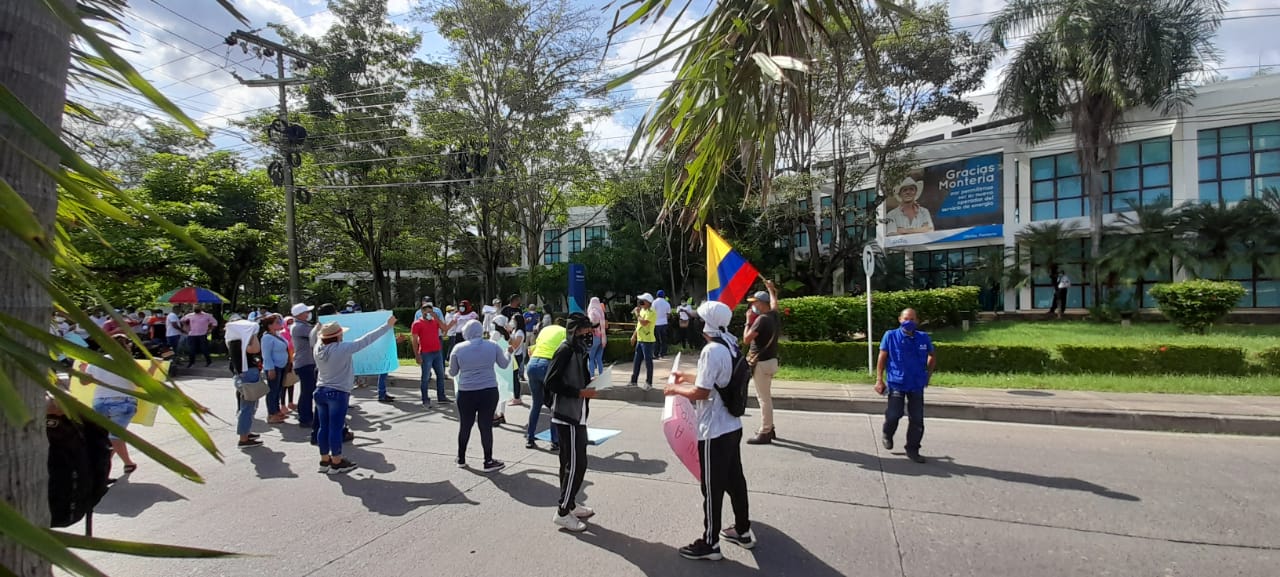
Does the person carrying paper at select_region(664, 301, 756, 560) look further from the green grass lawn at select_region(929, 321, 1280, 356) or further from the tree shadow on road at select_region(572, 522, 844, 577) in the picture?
the green grass lawn at select_region(929, 321, 1280, 356)

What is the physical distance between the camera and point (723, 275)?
5055mm

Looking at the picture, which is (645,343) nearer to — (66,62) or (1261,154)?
(66,62)

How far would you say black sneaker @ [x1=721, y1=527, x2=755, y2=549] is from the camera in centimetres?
414

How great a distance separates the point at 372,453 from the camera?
6895mm

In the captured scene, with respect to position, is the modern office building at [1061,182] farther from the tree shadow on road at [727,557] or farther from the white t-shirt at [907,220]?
the tree shadow on road at [727,557]

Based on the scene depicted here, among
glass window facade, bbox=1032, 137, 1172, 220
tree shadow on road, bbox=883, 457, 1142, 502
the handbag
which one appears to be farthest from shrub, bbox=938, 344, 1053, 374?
glass window facade, bbox=1032, 137, 1172, 220

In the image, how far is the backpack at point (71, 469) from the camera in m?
3.36

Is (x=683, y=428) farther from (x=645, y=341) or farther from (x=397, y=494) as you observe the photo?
(x=645, y=341)

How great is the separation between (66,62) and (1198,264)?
23996mm

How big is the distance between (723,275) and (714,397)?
1.27 m

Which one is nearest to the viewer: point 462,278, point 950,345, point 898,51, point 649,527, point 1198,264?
point 649,527

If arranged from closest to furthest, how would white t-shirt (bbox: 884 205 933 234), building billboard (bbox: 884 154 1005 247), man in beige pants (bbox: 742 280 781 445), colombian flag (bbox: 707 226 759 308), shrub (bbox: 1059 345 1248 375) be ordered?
colombian flag (bbox: 707 226 759 308) → man in beige pants (bbox: 742 280 781 445) → shrub (bbox: 1059 345 1248 375) → building billboard (bbox: 884 154 1005 247) → white t-shirt (bbox: 884 205 933 234)

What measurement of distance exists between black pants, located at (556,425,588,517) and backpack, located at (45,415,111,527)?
2.87m

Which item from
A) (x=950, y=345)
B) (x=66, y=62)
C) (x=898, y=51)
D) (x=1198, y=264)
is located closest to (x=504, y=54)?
(x=898, y=51)
